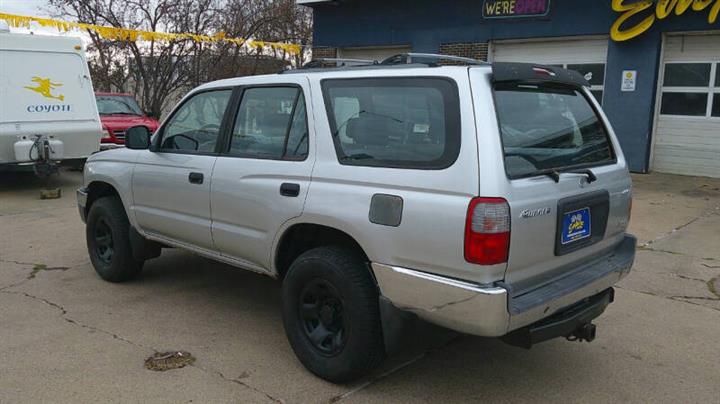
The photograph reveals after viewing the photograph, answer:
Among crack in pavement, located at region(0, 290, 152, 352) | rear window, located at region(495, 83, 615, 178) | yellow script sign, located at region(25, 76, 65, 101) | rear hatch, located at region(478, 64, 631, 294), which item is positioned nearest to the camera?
rear hatch, located at region(478, 64, 631, 294)

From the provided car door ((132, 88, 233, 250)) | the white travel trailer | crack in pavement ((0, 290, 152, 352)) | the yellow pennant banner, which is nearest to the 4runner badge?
car door ((132, 88, 233, 250))

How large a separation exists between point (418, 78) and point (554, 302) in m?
1.35

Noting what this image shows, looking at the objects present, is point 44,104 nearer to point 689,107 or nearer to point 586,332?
point 586,332

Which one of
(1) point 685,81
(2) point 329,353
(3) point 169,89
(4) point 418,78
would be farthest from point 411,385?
(3) point 169,89

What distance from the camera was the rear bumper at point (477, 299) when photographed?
2865 mm

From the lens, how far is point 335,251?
136 inches

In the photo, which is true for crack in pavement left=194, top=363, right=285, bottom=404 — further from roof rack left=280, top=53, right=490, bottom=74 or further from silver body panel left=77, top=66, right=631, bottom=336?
roof rack left=280, top=53, right=490, bottom=74

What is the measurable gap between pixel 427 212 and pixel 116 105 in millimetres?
12703

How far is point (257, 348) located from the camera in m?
4.03

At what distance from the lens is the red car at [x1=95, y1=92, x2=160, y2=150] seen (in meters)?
12.6

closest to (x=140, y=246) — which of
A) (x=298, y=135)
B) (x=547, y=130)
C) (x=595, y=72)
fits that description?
(x=298, y=135)

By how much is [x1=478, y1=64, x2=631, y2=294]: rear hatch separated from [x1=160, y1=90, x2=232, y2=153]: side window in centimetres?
213

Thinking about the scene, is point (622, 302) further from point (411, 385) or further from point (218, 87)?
point (218, 87)

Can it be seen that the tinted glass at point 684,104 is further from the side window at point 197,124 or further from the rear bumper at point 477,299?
the side window at point 197,124
